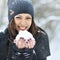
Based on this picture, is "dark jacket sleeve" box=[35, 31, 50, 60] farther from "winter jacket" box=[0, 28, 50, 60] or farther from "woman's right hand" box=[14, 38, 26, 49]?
"woman's right hand" box=[14, 38, 26, 49]

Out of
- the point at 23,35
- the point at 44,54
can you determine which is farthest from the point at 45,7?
the point at 23,35

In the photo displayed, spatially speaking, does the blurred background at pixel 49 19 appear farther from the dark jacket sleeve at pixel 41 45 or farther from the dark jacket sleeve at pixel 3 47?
the dark jacket sleeve at pixel 3 47

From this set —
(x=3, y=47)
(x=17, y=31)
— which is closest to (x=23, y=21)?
(x=17, y=31)

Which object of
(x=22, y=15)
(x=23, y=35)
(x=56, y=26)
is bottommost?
(x=56, y=26)

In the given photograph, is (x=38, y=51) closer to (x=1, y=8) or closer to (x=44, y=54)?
(x=44, y=54)

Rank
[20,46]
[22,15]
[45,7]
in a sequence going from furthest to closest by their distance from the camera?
1. [45,7]
2. [22,15]
3. [20,46]

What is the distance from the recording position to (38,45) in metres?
2.15

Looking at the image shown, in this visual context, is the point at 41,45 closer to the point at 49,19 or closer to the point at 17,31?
the point at 17,31

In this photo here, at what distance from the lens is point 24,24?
6.24 feet

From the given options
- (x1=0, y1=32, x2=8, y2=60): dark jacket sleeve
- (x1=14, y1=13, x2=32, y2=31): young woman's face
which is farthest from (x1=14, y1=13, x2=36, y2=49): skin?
(x1=0, y1=32, x2=8, y2=60): dark jacket sleeve

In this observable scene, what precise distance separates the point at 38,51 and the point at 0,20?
286 cm

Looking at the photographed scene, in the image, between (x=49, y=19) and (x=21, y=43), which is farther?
(x=49, y=19)

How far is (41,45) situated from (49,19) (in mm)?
2707

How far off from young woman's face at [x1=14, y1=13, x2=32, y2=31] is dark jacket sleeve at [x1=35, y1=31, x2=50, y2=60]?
8.3 inches
